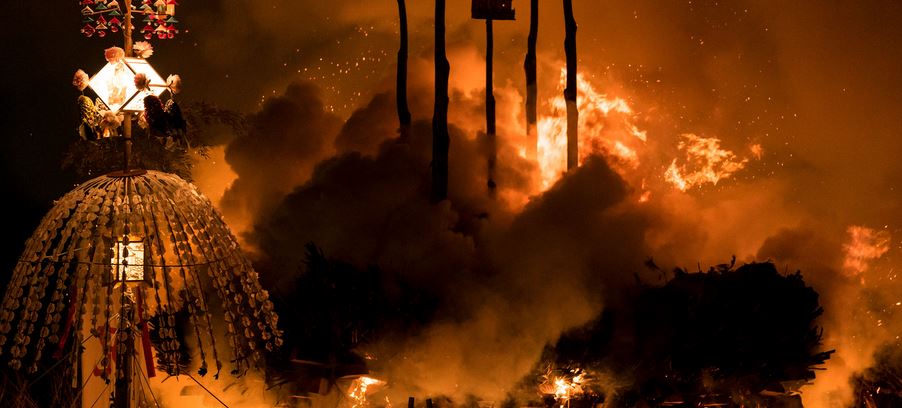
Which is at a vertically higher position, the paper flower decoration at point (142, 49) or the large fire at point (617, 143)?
Answer: the large fire at point (617, 143)

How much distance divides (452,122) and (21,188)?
3218mm

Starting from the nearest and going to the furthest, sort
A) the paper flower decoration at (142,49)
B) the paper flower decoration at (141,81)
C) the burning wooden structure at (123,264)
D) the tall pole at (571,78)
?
the burning wooden structure at (123,264) < the paper flower decoration at (141,81) < the paper flower decoration at (142,49) < the tall pole at (571,78)

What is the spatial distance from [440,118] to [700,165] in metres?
2.40

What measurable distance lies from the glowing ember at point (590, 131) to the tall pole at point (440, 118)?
3.65ft

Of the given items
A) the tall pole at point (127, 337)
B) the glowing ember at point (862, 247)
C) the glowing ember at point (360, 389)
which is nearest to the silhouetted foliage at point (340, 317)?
the glowing ember at point (360, 389)

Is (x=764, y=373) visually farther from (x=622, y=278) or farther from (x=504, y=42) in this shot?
(x=504, y=42)

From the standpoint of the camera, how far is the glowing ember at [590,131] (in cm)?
837

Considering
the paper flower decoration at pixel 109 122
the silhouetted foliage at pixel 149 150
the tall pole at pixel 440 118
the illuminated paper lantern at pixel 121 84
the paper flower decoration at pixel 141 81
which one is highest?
the tall pole at pixel 440 118

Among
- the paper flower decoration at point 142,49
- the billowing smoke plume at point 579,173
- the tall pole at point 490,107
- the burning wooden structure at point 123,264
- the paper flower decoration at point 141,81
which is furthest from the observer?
the tall pole at point 490,107

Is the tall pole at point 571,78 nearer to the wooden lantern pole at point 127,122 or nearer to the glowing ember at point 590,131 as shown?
the glowing ember at point 590,131

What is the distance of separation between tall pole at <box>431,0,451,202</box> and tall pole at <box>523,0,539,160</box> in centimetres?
81

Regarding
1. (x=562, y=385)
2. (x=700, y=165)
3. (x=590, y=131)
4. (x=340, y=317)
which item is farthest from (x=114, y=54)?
(x=700, y=165)

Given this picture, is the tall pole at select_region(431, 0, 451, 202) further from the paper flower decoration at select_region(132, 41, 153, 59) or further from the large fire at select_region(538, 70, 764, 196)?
the paper flower decoration at select_region(132, 41, 153, 59)

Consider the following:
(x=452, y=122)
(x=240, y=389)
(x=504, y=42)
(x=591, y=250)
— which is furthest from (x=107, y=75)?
(x=504, y=42)
